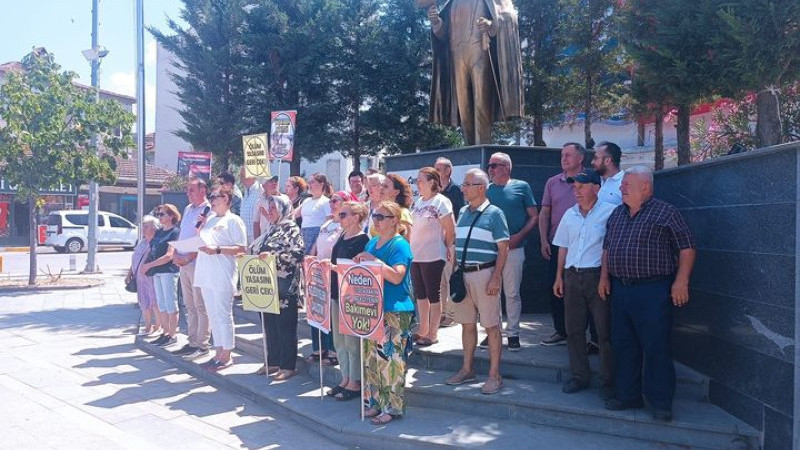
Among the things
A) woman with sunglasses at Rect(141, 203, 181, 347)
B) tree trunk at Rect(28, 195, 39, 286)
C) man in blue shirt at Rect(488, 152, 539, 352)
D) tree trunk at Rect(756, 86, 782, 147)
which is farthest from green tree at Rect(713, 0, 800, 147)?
tree trunk at Rect(28, 195, 39, 286)

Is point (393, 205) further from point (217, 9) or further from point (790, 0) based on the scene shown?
point (217, 9)

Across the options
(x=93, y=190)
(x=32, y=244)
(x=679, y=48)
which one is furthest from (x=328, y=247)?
(x=93, y=190)

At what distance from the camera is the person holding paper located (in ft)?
21.5

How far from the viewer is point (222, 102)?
18.4 metres

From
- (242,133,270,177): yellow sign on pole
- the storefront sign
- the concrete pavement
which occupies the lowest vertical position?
the concrete pavement

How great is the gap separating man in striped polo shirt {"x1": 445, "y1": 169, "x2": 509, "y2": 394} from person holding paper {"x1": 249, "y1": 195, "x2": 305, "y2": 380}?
189cm

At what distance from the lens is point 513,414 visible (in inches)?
205

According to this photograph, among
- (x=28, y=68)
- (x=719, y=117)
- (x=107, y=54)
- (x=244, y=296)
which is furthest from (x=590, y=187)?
(x=107, y=54)

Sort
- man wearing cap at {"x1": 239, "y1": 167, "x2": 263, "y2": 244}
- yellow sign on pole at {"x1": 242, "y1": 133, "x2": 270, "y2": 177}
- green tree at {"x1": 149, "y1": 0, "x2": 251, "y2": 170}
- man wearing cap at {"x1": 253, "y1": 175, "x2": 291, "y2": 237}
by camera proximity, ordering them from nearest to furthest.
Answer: man wearing cap at {"x1": 253, "y1": 175, "x2": 291, "y2": 237}
man wearing cap at {"x1": 239, "y1": 167, "x2": 263, "y2": 244}
yellow sign on pole at {"x1": 242, "y1": 133, "x2": 270, "y2": 177}
green tree at {"x1": 149, "y1": 0, "x2": 251, "y2": 170}

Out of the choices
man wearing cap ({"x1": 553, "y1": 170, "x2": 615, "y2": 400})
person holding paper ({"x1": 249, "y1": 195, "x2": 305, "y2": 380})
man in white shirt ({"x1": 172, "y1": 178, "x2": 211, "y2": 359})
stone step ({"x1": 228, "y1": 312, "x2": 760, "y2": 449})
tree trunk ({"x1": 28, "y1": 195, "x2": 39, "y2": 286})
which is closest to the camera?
stone step ({"x1": 228, "y1": 312, "x2": 760, "y2": 449})

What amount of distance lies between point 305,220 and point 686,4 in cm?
526

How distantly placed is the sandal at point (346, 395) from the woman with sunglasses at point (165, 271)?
3259 mm

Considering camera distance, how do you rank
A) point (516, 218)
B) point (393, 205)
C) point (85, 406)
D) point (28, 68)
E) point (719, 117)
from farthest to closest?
point (28, 68) < point (719, 117) < point (516, 218) < point (85, 406) < point (393, 205)

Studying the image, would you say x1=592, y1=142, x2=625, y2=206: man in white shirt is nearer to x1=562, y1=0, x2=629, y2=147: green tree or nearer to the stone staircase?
the stone staircase
